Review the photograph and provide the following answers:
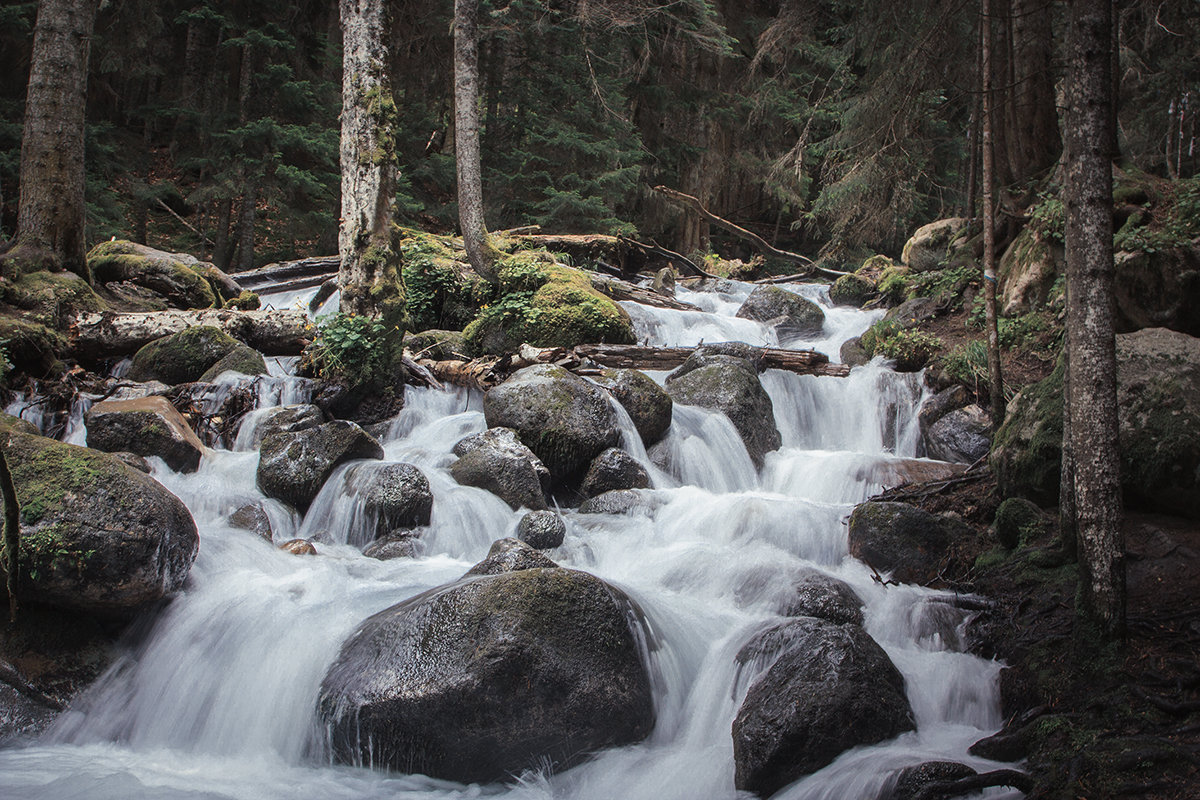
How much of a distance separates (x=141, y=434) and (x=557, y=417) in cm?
428

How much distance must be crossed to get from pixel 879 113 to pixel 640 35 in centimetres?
1010

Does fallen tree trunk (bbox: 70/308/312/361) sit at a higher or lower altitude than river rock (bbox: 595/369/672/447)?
higher

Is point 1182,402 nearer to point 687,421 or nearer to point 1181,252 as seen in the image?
point 1181,252

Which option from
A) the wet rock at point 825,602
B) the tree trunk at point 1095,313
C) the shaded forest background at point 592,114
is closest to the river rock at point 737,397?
the shaded forest background at point 592,114

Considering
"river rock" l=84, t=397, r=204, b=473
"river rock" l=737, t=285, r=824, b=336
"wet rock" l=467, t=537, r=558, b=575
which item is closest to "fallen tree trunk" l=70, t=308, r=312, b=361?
"river rock" l=84, t=397, r=204, b=473

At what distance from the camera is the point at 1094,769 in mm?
3189

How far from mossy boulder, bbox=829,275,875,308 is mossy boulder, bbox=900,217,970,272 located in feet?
5.23

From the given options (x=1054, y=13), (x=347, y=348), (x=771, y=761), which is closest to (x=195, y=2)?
(x=347, y=348)

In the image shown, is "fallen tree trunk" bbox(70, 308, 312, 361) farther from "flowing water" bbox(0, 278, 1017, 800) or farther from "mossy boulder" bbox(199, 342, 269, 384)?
"flowing water" bbox(0, 278, 1017, 800)

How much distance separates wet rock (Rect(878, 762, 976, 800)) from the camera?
3387 mm

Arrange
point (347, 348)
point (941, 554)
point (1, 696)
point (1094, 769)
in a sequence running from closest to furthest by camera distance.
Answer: point (1094, 769) → point (1, 696) → point (941, 554) → point (347, 348)

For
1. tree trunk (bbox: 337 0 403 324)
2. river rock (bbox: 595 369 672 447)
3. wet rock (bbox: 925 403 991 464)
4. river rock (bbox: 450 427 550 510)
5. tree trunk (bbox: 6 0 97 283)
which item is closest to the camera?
river rock (bbox: 450 427 550 510)

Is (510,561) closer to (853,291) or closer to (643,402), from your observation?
(643,402)

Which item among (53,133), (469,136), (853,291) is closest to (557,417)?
(469,136)
